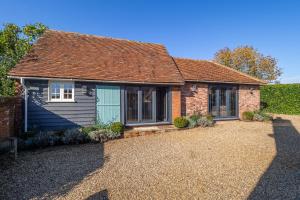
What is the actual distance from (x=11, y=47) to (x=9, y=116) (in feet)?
35.3

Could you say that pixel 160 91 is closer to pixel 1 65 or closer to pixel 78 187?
pixel 78 187

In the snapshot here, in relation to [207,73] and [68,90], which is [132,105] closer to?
[68,90]

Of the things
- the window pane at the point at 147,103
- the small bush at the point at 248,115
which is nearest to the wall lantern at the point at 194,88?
the window pane at the point at 147,103

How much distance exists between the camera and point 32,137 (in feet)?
29.7

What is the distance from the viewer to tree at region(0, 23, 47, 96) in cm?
1484

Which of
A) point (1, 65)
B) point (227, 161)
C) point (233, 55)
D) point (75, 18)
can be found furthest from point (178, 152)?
point (233, 55)

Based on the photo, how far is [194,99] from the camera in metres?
14.8

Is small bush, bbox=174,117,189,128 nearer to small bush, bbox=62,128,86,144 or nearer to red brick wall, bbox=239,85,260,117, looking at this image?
small bush, bbox=62,128,86,144

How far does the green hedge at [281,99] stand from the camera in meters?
20.4

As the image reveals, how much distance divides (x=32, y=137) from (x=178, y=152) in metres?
5.90

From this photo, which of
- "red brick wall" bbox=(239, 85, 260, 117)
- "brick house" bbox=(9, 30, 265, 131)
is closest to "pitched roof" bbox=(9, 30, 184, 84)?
"brick house" bbox=(9, 30, 265, 131)

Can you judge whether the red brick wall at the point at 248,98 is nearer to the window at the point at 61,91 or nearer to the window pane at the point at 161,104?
the window pane at the point at 161,104

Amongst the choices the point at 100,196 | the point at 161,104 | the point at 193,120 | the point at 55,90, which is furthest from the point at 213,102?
the point at 100,196

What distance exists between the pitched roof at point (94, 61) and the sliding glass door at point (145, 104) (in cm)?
83
